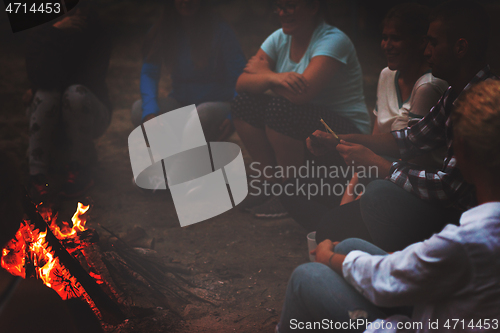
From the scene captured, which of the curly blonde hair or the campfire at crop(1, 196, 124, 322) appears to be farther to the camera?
the campfire at crop(1, 196, 124, 322)

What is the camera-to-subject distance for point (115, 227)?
242 centimetres

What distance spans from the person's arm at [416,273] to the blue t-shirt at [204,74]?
2089 millimetres

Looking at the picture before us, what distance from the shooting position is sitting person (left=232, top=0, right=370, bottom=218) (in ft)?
7.06

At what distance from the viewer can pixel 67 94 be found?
2674mm

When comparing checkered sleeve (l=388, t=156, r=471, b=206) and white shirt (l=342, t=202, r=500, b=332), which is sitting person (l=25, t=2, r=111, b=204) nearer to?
checkered sleeve (l=388, t=156, r=471, b=206)

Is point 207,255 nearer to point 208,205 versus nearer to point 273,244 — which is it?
point 273,244

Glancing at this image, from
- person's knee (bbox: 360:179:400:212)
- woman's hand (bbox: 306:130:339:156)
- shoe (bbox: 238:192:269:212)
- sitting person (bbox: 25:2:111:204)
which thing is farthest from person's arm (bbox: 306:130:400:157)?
sitting person (bbox: 25:2:111:204)

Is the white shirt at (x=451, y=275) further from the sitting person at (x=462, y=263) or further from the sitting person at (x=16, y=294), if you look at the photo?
the sitting person at (x=16, y=294)

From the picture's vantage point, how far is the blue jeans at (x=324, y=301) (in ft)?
3.28

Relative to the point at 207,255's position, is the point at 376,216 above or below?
above

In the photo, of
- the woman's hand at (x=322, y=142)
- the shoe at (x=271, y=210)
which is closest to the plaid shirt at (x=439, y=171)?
the woman's hand at (x=322, y=142)

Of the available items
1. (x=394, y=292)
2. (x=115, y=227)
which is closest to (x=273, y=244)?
(x=115, y=227)

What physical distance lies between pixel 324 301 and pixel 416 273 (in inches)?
11.1

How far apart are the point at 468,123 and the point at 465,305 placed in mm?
379
